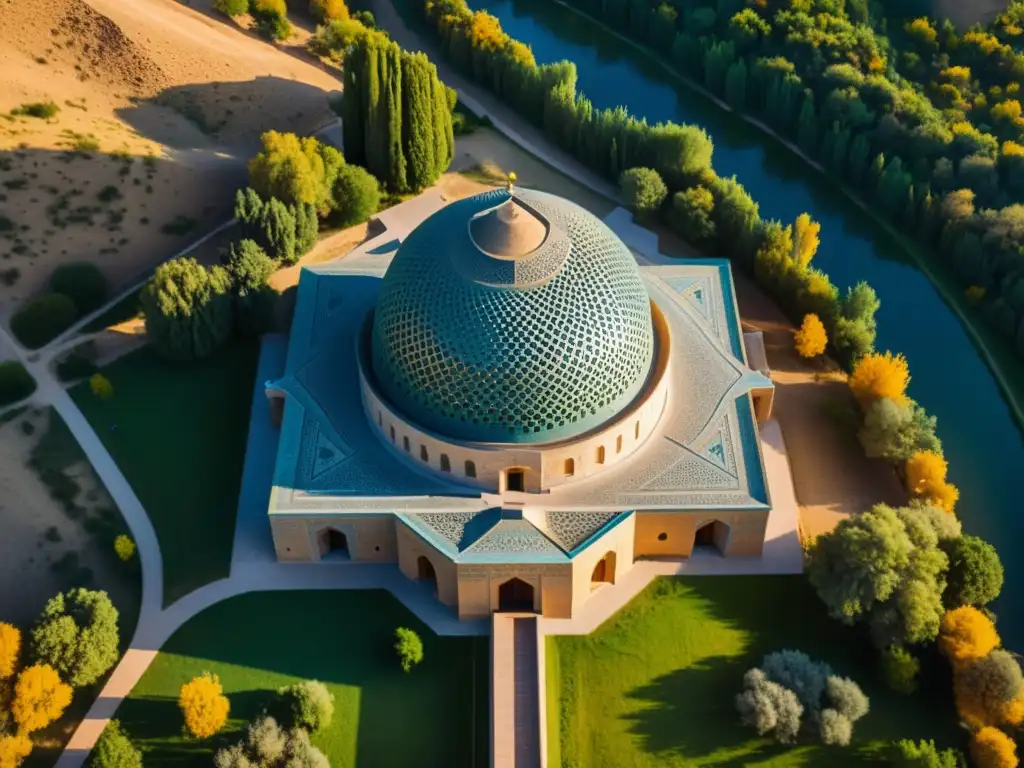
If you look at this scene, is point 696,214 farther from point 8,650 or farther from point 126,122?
point 8,650

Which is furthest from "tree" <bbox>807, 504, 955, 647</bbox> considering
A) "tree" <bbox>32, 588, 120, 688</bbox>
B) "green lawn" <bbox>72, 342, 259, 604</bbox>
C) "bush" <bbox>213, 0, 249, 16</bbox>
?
"bush" <bbox>213, 0, 249, 16</bbox>

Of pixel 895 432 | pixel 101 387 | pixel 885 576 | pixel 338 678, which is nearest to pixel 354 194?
pixel 101 387

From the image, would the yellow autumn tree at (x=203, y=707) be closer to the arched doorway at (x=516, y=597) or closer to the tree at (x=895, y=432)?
the arched doorway at (x=516, y=597)

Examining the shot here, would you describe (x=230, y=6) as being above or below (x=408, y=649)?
above

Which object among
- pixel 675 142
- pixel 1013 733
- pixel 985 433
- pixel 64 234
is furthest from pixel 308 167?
pixel 1013 733

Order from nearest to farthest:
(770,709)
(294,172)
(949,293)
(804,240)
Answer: (770,709) < (804,240) < (294,172) < (949,293)

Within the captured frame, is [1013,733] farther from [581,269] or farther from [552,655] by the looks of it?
[581,269]
